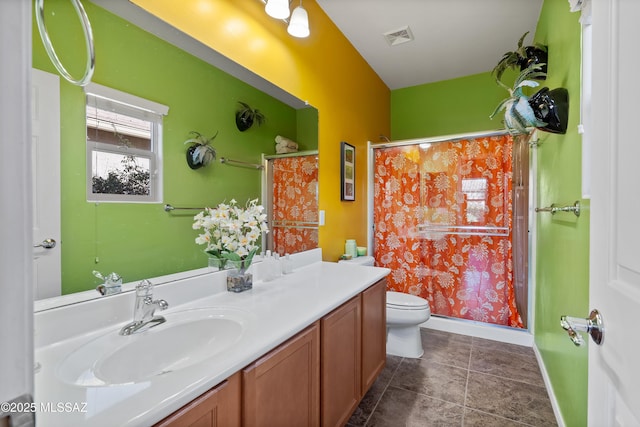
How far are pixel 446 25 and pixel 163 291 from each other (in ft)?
9.24

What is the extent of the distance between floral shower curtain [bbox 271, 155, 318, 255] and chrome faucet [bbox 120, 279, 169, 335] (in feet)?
2.77

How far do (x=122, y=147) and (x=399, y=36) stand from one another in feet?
8.12

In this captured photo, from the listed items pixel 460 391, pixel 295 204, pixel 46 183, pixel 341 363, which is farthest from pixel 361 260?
pixel 46 183

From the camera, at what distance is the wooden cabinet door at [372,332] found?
163 cm

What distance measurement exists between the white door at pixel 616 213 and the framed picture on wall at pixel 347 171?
6.22ft

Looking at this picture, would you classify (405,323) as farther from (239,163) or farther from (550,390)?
(239,163)

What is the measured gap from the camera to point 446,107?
3.41 meters

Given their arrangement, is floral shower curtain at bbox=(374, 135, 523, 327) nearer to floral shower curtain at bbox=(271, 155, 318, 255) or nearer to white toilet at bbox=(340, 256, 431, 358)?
white toilet at bbox=(340, 256, 431, 358)

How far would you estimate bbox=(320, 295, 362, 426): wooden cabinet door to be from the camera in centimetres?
124

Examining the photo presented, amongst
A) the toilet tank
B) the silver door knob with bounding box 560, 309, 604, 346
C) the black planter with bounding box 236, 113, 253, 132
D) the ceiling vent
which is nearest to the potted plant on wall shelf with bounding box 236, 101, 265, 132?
the black planter with bounding box 236, 113, 253, 132

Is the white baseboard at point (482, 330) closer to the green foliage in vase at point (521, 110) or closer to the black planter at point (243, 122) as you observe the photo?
the green foliage in vase at point (521, 110)

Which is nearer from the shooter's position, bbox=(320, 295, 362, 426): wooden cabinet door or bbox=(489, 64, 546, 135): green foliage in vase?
bbox=(320, 295, 362, 426): wooden cabinet door

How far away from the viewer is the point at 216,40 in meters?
1.41

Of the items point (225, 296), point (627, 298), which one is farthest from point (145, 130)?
point (627, 298)
